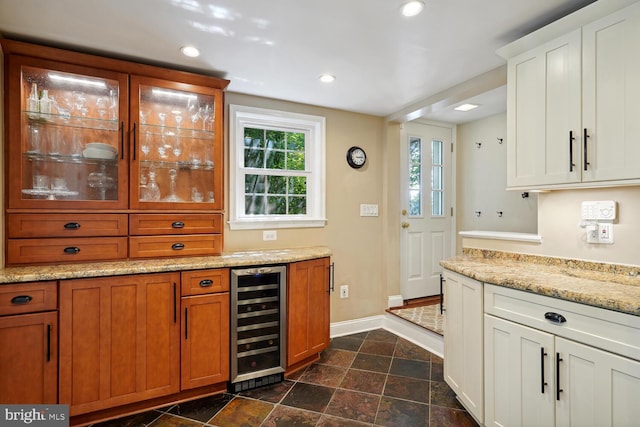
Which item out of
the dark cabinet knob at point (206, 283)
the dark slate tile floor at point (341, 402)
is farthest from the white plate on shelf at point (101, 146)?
the dark slate tile floor at point (341, 402)

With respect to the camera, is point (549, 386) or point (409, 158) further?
point (409, 158)

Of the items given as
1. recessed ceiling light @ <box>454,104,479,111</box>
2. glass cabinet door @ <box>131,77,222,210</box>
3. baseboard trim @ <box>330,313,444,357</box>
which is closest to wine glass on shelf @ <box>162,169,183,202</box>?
glass cabinet door @ <box>131,77,222,210</box>

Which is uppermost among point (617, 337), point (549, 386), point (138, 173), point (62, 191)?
point (138, 173)

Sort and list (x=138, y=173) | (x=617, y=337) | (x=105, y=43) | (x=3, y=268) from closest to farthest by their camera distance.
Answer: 1. (x=617, y=337)
2. (x=3, y=268)
3. (x=105, y=43)
4. (x=138, y=173)

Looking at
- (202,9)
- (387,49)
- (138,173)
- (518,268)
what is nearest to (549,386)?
(518,268)

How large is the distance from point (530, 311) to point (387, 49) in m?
1.75

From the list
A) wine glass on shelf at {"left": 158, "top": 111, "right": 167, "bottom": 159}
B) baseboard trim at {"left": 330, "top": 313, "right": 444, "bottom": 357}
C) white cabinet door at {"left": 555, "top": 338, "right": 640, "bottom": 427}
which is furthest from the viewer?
baseboard trim at {"left": 330, "top": 313, "right": 444, "bottom": 357}

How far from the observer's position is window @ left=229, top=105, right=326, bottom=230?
2994 millimetres

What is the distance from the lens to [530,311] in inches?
61.4

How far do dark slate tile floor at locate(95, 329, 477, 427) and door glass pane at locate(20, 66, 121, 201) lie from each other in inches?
60.6

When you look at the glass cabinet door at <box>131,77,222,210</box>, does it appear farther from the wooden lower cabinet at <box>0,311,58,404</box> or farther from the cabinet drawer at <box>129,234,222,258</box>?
the wooden lower cabinet at <box>0,311,58,404</box>

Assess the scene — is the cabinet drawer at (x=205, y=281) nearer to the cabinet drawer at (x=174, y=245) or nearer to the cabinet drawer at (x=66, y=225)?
the cabinet drawer at (x=174, y=245)

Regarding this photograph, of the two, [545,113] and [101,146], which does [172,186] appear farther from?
[545,113]

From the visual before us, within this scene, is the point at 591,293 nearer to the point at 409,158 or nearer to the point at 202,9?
the point at 202,9
